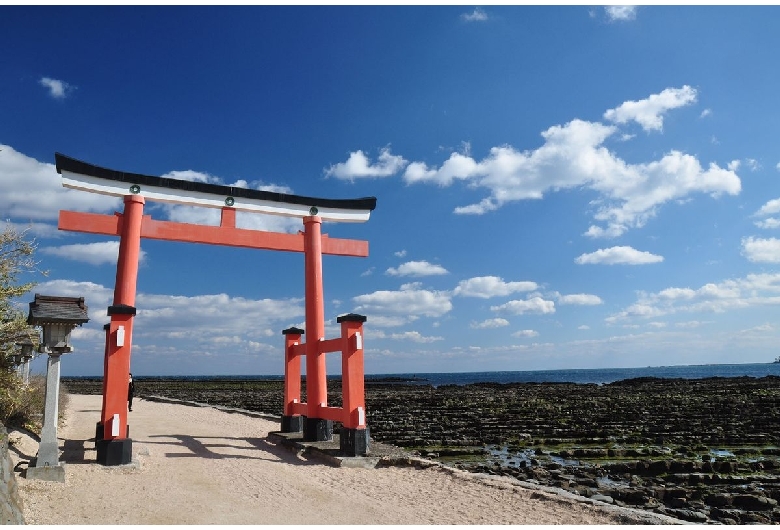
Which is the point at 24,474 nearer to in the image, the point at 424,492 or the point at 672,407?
the point at 424,492

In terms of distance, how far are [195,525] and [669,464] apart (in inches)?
413

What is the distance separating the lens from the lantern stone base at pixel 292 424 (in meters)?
13.0

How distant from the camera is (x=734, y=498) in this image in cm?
883

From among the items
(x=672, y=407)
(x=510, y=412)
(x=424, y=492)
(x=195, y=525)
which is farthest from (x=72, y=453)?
(x=672, y=407)

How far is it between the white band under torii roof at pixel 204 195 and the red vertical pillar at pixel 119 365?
1212 millimetres

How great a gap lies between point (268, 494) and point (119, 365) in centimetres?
379

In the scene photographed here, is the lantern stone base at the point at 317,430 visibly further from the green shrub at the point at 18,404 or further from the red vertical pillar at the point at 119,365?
the green shrub at the point at 18,404

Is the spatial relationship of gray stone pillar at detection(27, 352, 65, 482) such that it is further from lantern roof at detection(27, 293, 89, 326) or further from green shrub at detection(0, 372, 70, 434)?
green shrub at detection(0, 372, 70, 434)

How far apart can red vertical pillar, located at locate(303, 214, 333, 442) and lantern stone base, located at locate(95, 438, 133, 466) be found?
3.71m

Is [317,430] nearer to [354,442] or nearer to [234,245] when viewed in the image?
[354,442]

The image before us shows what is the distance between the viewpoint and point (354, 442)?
9867mm

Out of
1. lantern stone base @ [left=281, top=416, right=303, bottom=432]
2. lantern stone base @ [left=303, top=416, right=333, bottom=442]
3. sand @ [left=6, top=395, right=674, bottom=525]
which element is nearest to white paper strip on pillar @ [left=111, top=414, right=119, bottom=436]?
sand @ [left=6, top=395, right=674, bottom=525]

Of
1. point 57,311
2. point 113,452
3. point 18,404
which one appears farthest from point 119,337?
point 18,404

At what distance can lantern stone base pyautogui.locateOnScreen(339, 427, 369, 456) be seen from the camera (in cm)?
985
